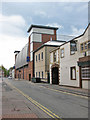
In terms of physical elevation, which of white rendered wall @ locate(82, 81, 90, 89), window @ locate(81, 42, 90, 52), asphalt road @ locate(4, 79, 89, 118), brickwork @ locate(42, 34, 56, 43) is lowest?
asphalt road @ locate(4, 79, 89, 118)

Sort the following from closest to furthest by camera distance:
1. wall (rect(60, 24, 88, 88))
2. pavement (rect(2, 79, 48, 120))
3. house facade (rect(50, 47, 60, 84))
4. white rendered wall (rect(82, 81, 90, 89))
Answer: pavement (rect(2, 79, 48, 120))
white rendered wall (rect(82, 81, 90, 89))
wall (rect(60, 24, 88, 88))
house facade (rect(50, 47, 60, 84))

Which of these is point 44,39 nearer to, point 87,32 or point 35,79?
point 35,79

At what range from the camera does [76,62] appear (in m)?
21.6

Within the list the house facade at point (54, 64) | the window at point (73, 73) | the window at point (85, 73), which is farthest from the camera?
the house facade at point (54, 64)

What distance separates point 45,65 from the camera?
37.9m

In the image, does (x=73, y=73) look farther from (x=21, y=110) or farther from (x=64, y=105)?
(x=21, y=110)

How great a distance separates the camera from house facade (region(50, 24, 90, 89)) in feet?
63.7

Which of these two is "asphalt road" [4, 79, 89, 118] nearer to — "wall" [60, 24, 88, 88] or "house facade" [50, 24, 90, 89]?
"house facade" [50, 24, 90, 89]

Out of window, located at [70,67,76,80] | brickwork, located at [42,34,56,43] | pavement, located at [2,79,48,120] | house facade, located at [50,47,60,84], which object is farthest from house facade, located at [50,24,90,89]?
brickwork, located at [42,34,56,43]

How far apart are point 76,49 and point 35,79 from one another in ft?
64.5

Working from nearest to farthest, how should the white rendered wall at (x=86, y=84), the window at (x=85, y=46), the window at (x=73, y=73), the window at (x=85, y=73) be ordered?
the white rendered wall at (x=86, y=84) < the window at (x=85, y=73) < the window at (x=85, y=46) < the window at (x=73, y=73)

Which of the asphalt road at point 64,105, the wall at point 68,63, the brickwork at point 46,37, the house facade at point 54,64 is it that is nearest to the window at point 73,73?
the wall at point 68,63

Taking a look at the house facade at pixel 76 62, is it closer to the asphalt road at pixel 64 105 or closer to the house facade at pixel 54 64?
the house facade at pixel 54 64

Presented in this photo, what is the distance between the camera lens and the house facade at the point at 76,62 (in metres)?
19.4
